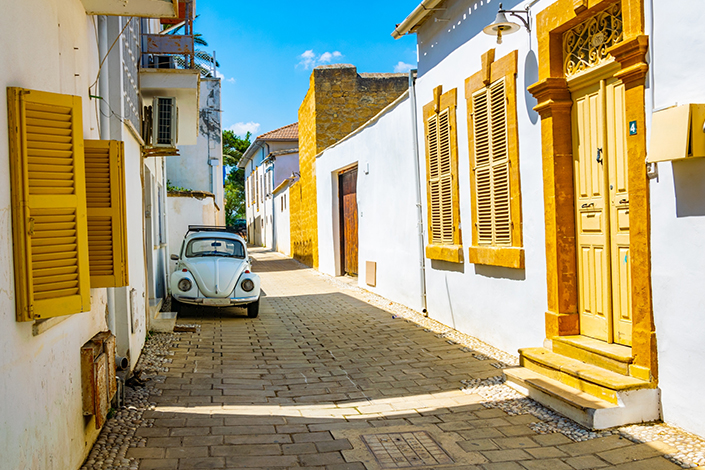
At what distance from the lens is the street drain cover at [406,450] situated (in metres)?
4.03

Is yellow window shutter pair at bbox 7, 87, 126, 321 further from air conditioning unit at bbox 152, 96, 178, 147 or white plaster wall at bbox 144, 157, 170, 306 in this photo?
white plaster wall at bbox 144, 157, 170, 306

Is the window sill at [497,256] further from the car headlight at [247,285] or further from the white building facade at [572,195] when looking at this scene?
the car headlight at [247,285]

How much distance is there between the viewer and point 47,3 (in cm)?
350

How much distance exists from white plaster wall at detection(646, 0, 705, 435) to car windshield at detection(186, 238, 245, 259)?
786 cm

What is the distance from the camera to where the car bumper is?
10016 mm

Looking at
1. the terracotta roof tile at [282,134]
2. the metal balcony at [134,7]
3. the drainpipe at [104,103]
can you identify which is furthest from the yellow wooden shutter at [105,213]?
the terracotta roof tile at [282,134]

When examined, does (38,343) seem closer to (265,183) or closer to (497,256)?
(497,256)

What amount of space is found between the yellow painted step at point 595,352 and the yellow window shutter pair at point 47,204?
3887 mm

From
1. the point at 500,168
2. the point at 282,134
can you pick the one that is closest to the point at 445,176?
the point at 500,168

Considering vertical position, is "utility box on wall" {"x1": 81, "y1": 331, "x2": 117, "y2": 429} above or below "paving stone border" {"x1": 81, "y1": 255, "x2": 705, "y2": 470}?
above

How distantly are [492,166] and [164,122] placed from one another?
450 cm

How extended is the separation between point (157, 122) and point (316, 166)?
418 inches

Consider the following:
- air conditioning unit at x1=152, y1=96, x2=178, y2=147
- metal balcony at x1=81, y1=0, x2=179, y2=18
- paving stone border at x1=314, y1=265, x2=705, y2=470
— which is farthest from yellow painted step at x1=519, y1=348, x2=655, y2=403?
air conditioning unit at x1=152, y1=96, x2=178, y2=147

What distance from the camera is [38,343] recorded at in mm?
3084
